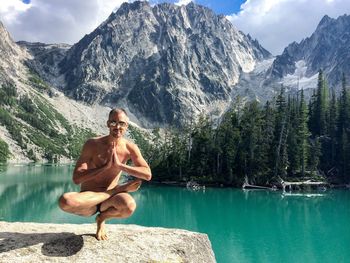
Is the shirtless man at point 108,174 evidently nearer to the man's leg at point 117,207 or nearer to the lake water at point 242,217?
the man's leg at point 117,207

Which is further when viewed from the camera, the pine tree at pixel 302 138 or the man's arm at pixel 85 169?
the pine tree at pixel 302 138

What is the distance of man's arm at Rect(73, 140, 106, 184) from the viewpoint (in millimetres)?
8141

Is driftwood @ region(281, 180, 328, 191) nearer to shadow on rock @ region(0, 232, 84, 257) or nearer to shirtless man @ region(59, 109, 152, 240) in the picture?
shirtless man @ region(59, 109, 152, 240)

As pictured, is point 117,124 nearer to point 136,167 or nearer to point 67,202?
point 136,167

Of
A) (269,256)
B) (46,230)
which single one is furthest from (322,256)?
(46,230)

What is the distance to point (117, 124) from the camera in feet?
28.0

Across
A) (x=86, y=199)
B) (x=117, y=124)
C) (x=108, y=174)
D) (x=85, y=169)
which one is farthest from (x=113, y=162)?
(x=86, y=199)

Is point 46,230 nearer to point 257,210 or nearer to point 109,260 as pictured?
point 109,260

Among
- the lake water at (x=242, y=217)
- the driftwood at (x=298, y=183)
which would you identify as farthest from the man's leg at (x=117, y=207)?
the driftwood at (x=298, y=183)

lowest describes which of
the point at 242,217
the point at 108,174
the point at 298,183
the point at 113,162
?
the point at 242,217

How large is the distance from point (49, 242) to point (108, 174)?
1833 millimetres

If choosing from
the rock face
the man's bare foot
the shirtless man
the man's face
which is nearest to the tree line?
the rock face

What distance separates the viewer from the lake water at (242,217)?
118ft

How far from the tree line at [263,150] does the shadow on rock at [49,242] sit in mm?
84055
